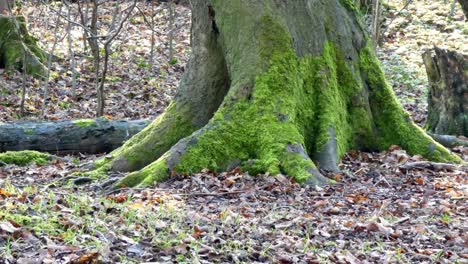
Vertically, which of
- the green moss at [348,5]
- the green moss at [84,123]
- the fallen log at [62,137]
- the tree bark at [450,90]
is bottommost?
the fallen log at [62,137]

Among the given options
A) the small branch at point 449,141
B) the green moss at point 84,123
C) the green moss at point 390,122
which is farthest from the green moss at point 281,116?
the green moss at point 84,123

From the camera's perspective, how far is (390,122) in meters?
8.96

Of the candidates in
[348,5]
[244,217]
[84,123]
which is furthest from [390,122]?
[84,123]

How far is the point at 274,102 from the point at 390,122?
6.64 ft

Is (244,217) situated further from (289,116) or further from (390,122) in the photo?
(390,122)

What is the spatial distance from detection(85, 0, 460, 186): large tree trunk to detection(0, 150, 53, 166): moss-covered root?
1335mm

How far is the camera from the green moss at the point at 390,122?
28.4ft

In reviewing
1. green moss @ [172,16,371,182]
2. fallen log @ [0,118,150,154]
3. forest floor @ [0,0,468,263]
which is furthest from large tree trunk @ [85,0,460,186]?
fallen log @ [0,118,150,154]

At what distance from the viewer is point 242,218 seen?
18.6 feet

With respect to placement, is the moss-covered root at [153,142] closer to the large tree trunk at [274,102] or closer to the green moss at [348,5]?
the large tree trunk at [274,102]

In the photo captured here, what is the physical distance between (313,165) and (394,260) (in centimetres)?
245

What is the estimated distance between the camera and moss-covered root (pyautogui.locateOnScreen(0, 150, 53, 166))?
8938mm

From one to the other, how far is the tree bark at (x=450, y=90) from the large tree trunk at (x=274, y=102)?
270 cm

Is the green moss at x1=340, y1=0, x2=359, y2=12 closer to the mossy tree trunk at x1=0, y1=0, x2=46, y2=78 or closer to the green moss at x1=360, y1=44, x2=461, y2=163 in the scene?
the green moss at x1=360, y1=44, x2=461, y2=163
